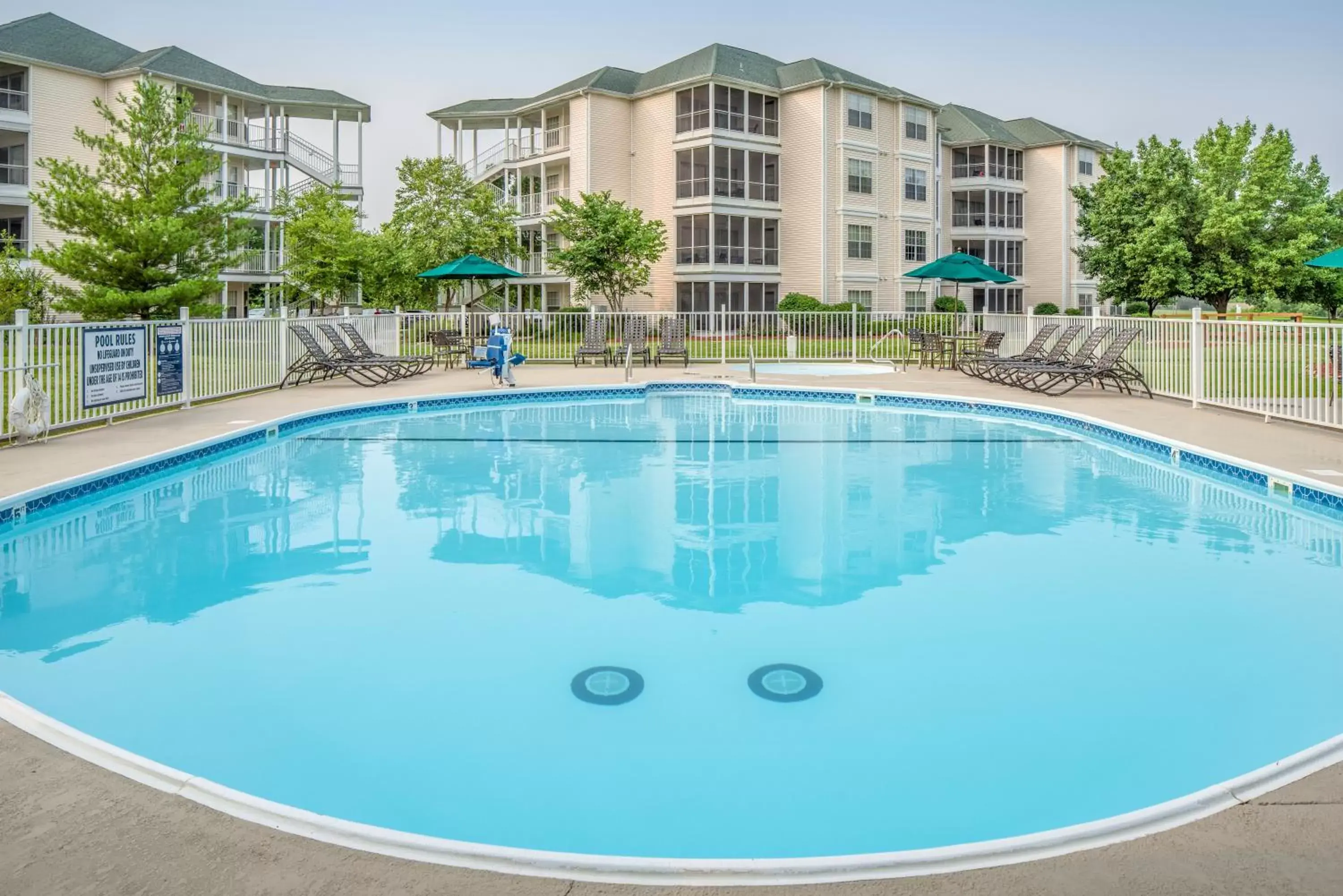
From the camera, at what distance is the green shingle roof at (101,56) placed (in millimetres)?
34438

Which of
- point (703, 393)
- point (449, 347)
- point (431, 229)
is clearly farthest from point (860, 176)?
point (703, 393)

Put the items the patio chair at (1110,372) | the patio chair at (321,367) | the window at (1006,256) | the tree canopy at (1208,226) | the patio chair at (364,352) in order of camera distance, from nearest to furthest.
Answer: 1. the patio chair at (1110,372)
2. the patio chair at (321,367)
3. the patio chair at (364,352)
4. the tree canopy at (1208,226)
5. the window at (1006,256)

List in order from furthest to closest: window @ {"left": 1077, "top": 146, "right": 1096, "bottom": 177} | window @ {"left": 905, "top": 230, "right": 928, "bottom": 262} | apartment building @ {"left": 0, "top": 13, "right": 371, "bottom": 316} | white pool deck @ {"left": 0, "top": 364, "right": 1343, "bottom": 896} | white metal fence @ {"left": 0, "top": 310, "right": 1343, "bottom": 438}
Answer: window @ {"left": 1077, "top": 146, "right": 1096, "bottom": 177} < window @ {"left": 905, "top": 230, "right": 928, "bottom": 262} < apartment building @ {"left": 0, "top": 13, "right": 371, "bottom": 316} < white metal fence @ {"left": 0, "top": 310, "right": 1343, "bottom": 438} < white pool deck @ {"left": 0, "top": 364, "right": 1343, "bottom": 896}

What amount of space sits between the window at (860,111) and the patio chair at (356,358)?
25178 mm

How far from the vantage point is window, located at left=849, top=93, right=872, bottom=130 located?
3909cm

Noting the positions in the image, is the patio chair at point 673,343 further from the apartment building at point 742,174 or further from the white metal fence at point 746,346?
the apartment building at point 742,174

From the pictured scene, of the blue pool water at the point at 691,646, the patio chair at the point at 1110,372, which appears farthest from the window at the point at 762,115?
the blue pool water at the point at 691,646

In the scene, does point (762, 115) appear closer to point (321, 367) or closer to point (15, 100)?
point (321, 367)

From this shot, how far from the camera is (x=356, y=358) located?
1866 centimetres

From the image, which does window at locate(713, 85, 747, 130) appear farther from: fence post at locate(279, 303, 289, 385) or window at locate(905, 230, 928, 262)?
fence post at locate(279, 303, 289, 385)

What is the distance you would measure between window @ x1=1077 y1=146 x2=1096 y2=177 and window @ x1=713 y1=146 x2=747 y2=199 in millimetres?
21315

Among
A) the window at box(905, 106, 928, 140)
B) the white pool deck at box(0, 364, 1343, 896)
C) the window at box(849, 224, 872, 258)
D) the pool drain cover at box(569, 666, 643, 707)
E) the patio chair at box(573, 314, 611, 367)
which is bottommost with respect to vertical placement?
the pool drain cover at box(569, 666, 643, 707)

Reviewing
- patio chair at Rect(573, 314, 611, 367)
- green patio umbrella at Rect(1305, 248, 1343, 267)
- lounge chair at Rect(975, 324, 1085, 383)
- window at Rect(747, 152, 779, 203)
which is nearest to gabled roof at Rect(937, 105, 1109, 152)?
window at Rect(747, 152, 779, 203)

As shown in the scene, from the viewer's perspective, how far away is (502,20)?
28.0m
